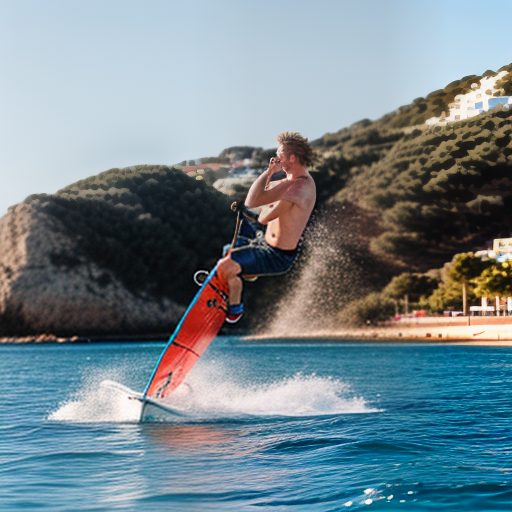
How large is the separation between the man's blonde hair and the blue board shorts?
2.32 feet

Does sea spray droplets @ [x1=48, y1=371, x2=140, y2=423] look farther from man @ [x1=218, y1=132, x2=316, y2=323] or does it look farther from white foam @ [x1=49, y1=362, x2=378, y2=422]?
man @ [x1=218, y1=132, x2=316, y2=323]

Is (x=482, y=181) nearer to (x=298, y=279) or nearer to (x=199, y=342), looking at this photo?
(x=298, y=279)

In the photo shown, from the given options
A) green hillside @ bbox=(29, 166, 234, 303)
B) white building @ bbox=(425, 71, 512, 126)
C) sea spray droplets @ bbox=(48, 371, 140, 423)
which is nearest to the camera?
sea spray droplets @ bbox=(48, 371, 140, 423)

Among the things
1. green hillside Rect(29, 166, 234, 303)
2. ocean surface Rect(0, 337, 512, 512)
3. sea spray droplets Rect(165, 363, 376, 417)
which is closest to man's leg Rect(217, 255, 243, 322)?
ocean surface Rect(0, 337, 512, 512)

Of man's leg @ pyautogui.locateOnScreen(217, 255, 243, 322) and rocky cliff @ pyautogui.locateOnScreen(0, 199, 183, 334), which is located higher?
rocky cliff @ pyautogui.locateOnScreen(0, 199, 183, 334)

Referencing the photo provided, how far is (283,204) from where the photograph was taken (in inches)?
275

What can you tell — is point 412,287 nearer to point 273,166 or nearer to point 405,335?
point 405,335

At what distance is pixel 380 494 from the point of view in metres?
10.3

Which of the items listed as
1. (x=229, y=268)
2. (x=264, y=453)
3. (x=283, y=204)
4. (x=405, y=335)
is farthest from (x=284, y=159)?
(x=405, y=335)

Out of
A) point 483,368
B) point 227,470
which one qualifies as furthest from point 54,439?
point 483,368

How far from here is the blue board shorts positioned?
716cm

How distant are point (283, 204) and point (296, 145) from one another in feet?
1.46

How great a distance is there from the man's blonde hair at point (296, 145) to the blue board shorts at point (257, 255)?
71 cm

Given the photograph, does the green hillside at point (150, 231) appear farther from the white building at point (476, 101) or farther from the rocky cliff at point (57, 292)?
the white building at point (476, 101)
